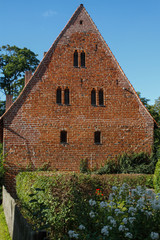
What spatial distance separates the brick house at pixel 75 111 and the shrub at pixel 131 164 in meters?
0.51

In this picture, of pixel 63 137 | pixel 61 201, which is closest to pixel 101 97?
pixel 63 137

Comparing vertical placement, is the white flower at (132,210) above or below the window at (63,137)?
below

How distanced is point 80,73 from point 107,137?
4583 mm

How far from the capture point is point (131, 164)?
1772 cm

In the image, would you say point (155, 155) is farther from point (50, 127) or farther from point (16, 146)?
point (16, 146)

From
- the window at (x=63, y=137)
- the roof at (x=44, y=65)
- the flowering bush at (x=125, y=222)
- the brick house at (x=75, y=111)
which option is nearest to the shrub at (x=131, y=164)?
the brick house at (x=75, y=111)

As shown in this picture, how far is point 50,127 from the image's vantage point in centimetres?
1739

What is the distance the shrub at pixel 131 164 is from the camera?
56.3 feet

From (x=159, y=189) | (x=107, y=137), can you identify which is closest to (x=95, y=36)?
(x=107, y=137)

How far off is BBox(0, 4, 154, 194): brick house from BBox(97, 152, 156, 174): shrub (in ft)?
1.66

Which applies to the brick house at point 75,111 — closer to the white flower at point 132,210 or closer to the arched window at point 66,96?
the arched window at point 66,96

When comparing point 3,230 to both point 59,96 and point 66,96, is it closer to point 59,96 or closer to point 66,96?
point 59,96

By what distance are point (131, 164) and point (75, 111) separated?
495cm

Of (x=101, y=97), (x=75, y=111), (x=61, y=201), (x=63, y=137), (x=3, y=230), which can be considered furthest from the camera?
(x=101, y=97)
